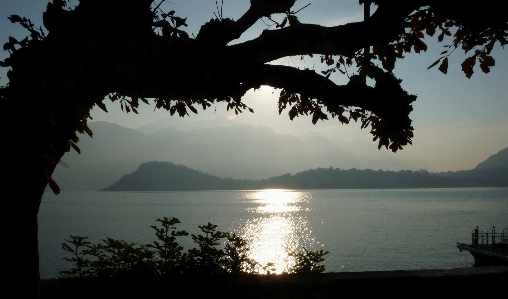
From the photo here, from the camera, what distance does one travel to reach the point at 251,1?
3.98 m

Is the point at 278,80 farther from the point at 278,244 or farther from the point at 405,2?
the point at 278,244

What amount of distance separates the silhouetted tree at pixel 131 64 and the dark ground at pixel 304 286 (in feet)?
3.26

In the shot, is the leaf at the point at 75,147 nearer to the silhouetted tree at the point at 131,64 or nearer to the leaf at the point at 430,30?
the silhouetted tree at the point at 131,64

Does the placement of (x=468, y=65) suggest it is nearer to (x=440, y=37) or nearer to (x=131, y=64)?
(x=440, y=37)

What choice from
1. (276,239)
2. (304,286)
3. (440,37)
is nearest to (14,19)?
(304,286)

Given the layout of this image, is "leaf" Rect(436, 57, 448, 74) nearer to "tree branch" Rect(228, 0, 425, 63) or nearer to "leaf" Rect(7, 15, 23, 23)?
"tree branch" Rect(228, 0, 425, 63)

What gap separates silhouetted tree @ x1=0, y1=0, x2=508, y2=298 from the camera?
2947 millimetres

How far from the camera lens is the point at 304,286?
437 centimetres

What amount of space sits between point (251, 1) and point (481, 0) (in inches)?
83.4

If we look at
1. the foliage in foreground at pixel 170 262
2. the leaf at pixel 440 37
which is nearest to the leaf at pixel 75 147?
A: the foliage in foreground at pixel 170 262

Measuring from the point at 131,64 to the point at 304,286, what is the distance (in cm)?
300

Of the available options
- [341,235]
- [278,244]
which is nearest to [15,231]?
[278,244]

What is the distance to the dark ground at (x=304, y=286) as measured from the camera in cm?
419

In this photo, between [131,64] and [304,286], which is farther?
[304,286]
